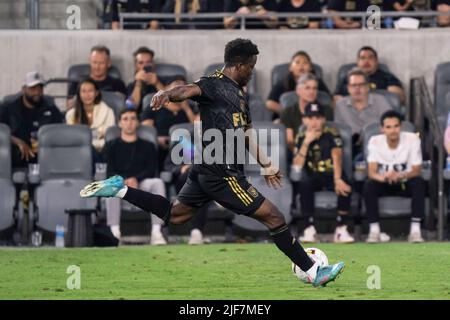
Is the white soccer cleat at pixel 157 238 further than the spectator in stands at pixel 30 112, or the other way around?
the spectator in stands at pixel 30 112

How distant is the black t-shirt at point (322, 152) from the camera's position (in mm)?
18828

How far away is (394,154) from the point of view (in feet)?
61.9

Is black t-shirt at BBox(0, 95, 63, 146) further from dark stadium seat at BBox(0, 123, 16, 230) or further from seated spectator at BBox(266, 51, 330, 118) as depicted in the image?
seated spectator at BBox(266, 51, 330, 118)

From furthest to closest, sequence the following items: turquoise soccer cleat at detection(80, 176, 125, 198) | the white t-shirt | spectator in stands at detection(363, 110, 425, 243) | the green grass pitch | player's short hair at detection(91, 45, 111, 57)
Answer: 1. player's short hair at detection(91, 45, 111, 57)
2. the white t-shirt
3. spectator in stands at detection(363, 110, 425, 243)
4. turquoise soccer cleat at detection(80, 176, 125, 198)
5. the green grass pitch

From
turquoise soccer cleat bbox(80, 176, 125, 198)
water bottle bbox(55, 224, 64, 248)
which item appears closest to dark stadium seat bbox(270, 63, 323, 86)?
water bottle bbox(55, 224, 64, 248)

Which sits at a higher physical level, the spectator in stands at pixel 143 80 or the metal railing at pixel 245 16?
the metal railing at pixel 245 16

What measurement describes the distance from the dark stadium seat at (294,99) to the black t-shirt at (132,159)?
210 centimetres

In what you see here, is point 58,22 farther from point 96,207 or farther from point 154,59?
point 96,207

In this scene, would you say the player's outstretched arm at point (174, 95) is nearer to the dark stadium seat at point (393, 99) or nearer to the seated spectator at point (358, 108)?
the seated spectator at point (358, 108)

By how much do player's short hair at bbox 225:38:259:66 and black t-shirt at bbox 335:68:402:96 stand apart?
8.03 metres

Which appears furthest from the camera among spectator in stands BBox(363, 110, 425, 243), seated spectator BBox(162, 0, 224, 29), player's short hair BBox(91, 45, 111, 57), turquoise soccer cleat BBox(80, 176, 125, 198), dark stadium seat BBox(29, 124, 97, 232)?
seated spectator BBox(162, 0, 224, 29)

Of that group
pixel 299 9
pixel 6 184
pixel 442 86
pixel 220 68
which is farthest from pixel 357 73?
pixel 6 184

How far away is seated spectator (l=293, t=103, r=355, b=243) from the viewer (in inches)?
733

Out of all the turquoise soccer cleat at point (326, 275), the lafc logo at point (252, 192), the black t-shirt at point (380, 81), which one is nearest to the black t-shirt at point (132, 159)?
the black t-shirt at point (380, 81)
